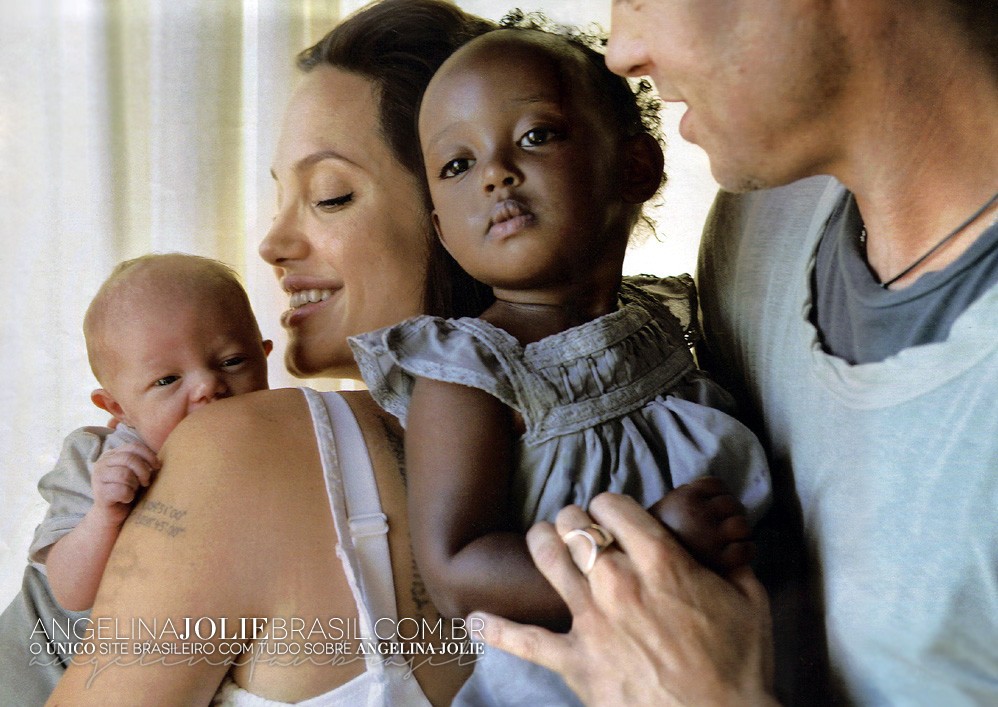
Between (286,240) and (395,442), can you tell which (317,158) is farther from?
(395,442)

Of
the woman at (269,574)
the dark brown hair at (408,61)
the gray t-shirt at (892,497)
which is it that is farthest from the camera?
the dark brown hair at (408,61)

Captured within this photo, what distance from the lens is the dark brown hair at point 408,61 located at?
841 mm

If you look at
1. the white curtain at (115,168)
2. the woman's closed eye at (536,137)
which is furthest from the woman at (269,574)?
the white curtain at (115,168)

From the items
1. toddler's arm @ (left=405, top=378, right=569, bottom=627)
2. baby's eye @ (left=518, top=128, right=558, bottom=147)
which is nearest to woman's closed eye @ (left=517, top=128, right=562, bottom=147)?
baby's eye @ (left=518, top=128, right=558, bottom=147)

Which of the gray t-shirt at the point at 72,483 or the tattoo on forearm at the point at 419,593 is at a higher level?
the tattoo on forearm at the point at 419,593

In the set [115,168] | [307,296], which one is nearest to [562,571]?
[307,296]

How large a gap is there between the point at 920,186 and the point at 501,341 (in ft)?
0.86

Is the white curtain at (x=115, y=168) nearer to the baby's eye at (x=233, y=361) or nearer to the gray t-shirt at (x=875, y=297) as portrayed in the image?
the baby's eye at (x=233, y=361)

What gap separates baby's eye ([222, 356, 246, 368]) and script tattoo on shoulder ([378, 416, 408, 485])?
0.53 ft

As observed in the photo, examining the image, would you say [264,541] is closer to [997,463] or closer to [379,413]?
[379,413]

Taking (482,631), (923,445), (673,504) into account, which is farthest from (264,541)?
(923,445)

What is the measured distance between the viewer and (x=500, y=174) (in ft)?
2.02

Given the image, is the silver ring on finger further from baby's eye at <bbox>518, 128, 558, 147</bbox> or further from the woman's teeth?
the woman's teeth

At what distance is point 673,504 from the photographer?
0.56 m
